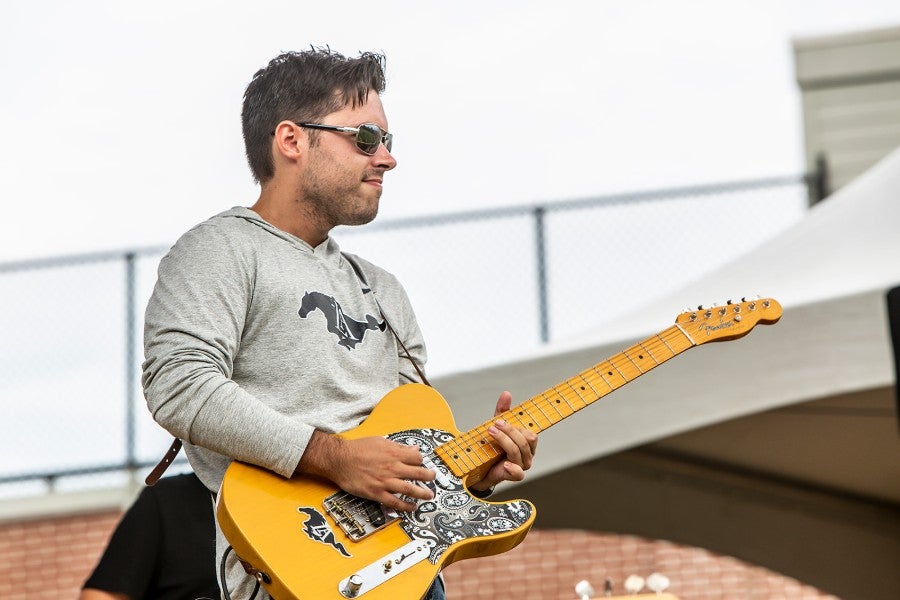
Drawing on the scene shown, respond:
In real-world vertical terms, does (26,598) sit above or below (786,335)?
below

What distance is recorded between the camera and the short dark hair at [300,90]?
271cm

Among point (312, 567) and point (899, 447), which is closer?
point (312, 567)

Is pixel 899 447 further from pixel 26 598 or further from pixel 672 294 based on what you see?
pixel 26 598

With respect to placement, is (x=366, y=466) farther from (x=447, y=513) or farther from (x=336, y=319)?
(x=336, y=319)

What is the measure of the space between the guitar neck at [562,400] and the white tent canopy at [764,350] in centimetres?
233

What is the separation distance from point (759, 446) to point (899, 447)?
751mm

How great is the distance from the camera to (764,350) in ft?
18.3

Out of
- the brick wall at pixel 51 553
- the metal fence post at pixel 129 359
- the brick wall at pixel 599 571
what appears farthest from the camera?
the brick wall at pixel 599 571

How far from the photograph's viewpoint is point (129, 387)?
8.48 meters

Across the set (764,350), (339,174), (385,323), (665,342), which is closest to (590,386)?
(665,342)

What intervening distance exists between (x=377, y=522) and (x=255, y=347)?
0.43 meters

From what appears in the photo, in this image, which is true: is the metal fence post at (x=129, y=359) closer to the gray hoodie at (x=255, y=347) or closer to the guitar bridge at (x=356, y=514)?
the gray hoodie at (x=255, y=347)

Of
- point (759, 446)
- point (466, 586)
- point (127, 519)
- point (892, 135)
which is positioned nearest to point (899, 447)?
point (759, 446)

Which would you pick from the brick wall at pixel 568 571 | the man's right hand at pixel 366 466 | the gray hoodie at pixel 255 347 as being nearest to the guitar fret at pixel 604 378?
the gray hoodie at pixel 255 347
